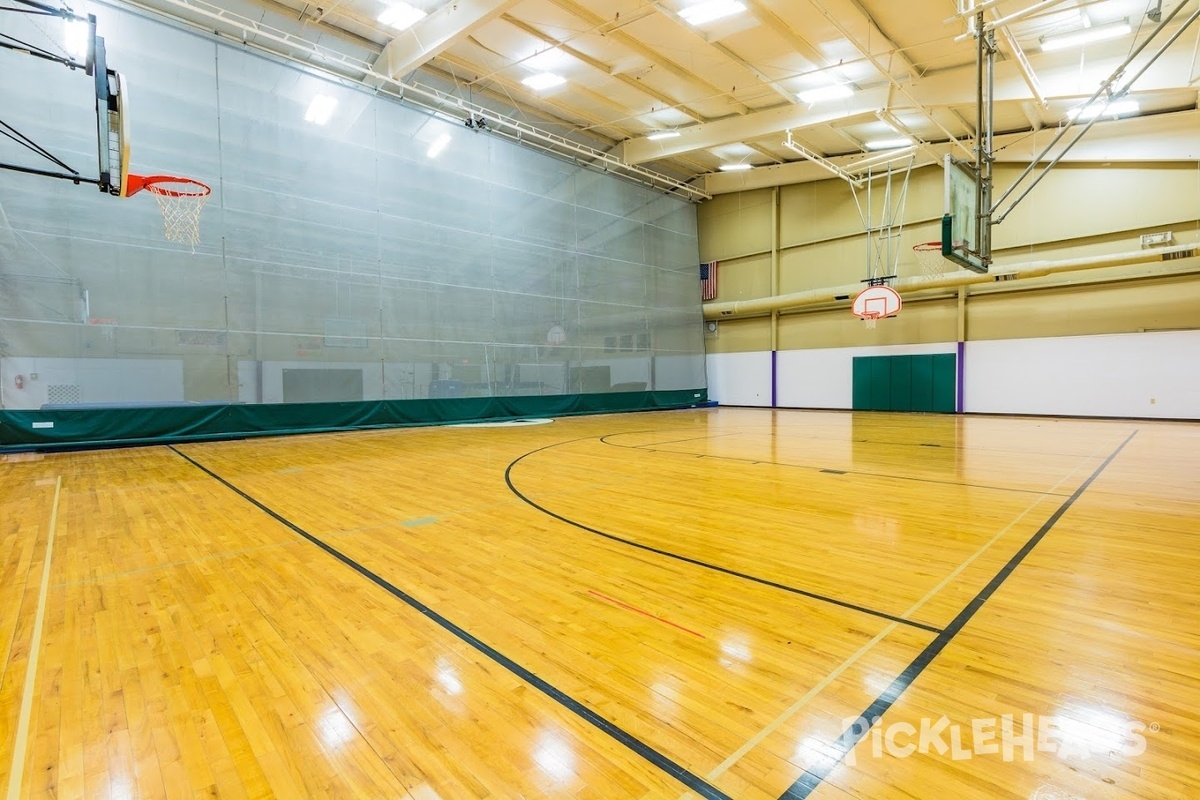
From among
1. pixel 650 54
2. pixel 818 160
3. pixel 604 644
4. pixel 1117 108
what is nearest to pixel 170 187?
pixel 650 54

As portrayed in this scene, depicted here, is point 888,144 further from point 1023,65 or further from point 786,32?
point 786,32

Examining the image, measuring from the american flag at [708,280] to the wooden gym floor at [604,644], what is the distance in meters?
15.4

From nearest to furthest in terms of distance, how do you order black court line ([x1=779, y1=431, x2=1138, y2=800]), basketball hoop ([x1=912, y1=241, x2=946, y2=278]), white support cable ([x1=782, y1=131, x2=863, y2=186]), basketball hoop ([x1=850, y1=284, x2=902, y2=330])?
black court line ([x1=779, y1=431, x2=1138, y2=800]), white support cable ([x1=782, y1=131, x2=863, y2=186]), basketball hoop ([x1=850, y1=284, x2=902, y2=330]), basketball hoop ([x1=912, y1=241, x2=946, y2=278])

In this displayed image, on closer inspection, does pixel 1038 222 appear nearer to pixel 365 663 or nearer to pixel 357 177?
pixel 357 177

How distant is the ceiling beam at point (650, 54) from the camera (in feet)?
31.8

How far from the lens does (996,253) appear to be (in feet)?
47.5

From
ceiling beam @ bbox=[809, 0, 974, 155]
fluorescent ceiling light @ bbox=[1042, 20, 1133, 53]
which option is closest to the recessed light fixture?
ceiling beam @ bbox=[809, 0, 974, 155]

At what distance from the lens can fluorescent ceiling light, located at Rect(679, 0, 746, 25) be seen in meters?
9.31

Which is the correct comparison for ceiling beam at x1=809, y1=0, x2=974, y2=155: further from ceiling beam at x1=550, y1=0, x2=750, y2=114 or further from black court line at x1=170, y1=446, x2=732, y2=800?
black court line at x1=170, y1=446, x2=732, y2=800

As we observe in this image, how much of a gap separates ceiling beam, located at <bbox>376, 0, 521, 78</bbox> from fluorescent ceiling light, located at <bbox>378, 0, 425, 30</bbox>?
0.10 m

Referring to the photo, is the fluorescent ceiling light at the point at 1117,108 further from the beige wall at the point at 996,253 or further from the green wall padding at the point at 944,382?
the green wall padding at the point at 944,382

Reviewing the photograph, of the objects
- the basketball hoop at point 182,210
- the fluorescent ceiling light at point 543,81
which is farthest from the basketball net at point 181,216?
the fluorescent ceiling light at point 543,81

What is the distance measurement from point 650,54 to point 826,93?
12.6ft

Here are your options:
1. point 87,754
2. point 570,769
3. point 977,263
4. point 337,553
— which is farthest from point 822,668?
point 977,263
